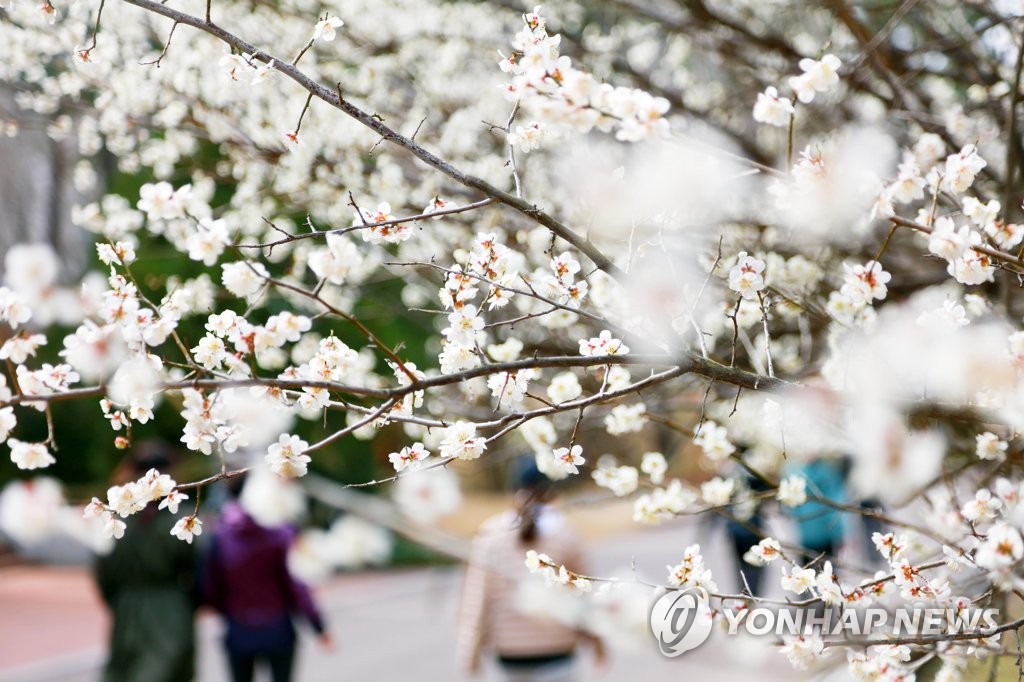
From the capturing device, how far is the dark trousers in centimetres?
455

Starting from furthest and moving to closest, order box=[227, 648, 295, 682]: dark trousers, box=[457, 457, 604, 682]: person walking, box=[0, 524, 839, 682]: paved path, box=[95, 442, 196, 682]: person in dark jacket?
1. box=[0, 524, 839, 682]: paved path
2. box=[227, 648, 295, 682]: dark trousers
3. box=[95, 442, 196, 682]: person in dark jacket
4. box=[457, 457, 604, 682]: person walking

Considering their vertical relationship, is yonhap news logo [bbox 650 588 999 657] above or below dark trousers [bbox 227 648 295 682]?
above

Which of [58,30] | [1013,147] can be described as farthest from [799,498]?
[58,30]

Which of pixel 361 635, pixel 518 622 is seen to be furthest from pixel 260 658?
pixel 361 635

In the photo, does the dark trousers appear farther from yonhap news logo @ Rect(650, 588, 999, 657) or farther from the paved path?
yonhap news logo @ Rect(650, 588, 999, 657)

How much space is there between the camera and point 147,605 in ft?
14.6

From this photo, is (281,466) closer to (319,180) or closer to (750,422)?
(319,180)

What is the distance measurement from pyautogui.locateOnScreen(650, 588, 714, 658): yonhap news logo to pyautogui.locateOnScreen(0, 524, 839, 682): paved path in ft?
7.50

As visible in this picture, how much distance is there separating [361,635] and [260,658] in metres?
4.06

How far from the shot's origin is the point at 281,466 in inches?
Result: 73.2

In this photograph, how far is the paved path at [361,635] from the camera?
6906 mm

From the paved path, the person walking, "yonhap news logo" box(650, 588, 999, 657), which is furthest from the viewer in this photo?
the paved path

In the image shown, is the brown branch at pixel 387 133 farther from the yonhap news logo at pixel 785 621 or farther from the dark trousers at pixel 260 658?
the dark trousers at pixel 260 658

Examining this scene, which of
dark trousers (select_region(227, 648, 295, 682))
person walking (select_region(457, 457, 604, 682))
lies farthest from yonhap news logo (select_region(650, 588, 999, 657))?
dark trousers (select_region(227, 648, 295, 682))
